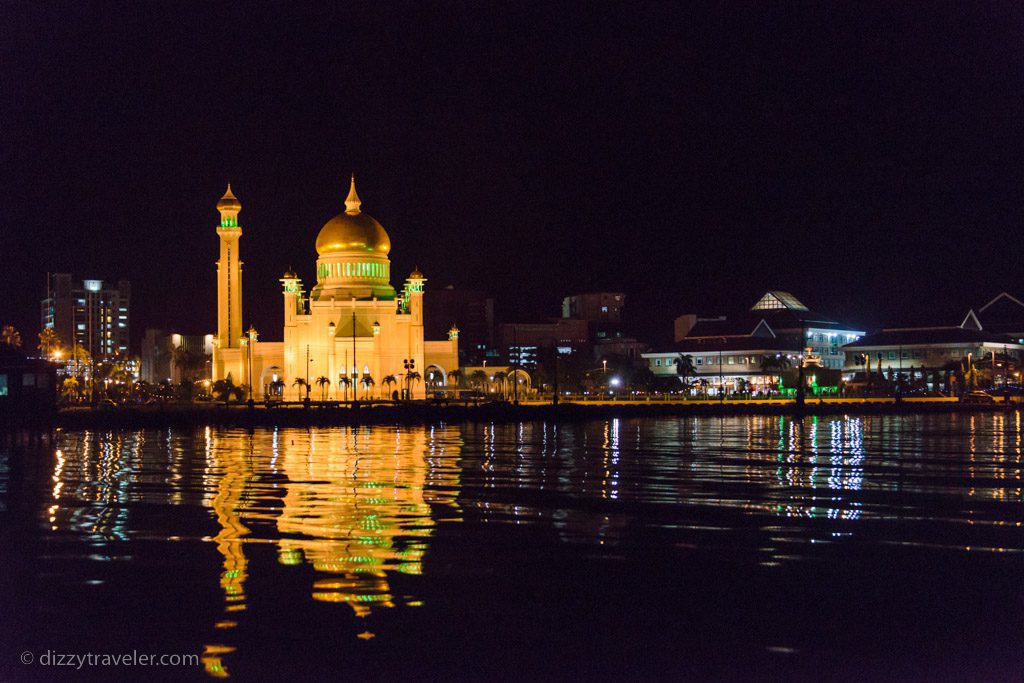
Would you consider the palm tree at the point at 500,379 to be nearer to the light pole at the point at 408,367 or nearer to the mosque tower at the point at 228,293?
the light pole at the point at 408,367

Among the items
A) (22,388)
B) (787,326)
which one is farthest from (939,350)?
(22,388)

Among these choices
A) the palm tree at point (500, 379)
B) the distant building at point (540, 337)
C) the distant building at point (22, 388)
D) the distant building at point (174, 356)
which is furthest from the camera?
the distant building at point (540, 337)

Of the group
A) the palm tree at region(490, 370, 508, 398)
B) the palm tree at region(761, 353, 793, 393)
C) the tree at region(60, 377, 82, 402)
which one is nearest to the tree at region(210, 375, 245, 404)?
the tree at region(60, 377, 82, 402)

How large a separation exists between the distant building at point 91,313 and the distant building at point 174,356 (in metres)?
17.9

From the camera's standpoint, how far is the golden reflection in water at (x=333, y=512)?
1301cm

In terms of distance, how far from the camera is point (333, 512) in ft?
63.4

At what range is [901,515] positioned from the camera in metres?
19.2

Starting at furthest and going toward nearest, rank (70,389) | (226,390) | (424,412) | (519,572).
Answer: (70,389) < (226,390) < (424,412) < (519,572)

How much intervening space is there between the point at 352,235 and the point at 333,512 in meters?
79.4

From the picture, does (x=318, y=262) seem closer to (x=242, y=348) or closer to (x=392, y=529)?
(x=242, y=348)

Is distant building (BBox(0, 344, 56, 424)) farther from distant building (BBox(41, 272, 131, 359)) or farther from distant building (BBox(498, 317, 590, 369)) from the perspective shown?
distant building (BBox(41, 272, 131, 359))

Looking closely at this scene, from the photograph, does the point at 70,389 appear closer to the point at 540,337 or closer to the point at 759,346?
the point at 759,346

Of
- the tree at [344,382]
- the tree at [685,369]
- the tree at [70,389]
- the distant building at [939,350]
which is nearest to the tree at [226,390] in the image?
the tree at [344,382]

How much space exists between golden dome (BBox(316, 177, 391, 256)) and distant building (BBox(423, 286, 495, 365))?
182ft
